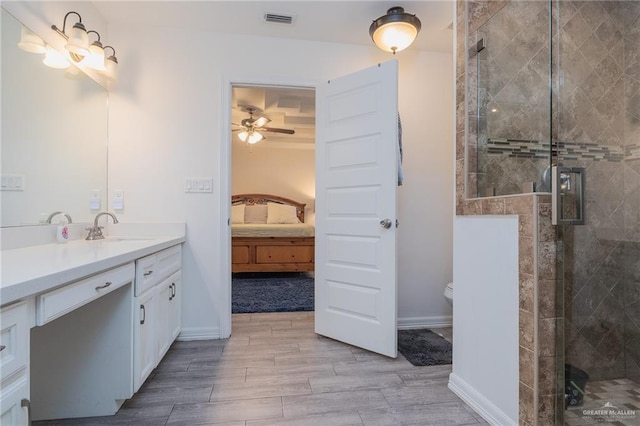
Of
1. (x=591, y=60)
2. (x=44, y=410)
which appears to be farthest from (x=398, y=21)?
(x=44, y=410)

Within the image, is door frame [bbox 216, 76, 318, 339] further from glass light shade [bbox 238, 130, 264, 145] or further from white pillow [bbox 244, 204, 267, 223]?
white pillow [bbox 244, 204, 267, 223]

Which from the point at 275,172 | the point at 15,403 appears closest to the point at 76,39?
the point at 15,403

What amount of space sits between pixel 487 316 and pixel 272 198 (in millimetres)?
5098

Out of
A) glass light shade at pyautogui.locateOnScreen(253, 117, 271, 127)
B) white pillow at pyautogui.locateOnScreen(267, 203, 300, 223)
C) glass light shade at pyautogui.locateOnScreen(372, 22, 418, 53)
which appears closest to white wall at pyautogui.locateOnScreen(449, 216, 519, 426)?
glass light shade at pyautogui.locateOnScreen(372, 22, 418, 53)

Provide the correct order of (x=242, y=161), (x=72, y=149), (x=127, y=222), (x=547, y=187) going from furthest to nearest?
(x=242, y=161)
(x=127, y=222)
(x=72, y=149)
(x=547, y=187)

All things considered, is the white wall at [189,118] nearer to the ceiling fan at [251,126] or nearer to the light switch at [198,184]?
the light switch at [198,184]

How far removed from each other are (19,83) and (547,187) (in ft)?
8.50

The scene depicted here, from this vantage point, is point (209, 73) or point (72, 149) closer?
point (72, 149)

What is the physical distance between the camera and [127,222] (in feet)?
7.70

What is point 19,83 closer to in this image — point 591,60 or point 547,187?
point 547,187

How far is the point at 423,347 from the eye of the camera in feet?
7.46

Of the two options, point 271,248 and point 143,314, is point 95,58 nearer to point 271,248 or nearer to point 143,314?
point 143,314

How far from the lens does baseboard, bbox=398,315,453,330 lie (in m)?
2.68

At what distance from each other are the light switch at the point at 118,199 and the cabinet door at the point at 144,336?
96 centimetres
